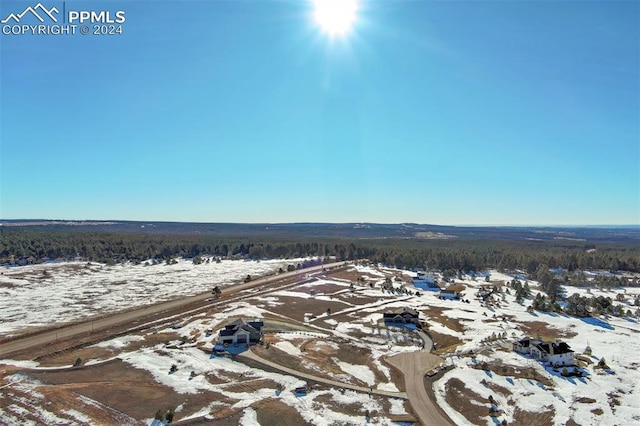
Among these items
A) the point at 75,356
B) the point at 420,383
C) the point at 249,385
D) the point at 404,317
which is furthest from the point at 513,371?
the point at 75,356

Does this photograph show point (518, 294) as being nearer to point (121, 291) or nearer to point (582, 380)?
point (582, 380)

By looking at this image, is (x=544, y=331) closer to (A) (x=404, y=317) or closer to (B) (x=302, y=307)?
(A) (x=404, y=317)

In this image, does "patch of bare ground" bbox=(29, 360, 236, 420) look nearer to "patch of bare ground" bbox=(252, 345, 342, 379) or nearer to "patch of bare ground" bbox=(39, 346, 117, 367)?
"patch of bare ground" bbox=(39, 346, 117, 367)

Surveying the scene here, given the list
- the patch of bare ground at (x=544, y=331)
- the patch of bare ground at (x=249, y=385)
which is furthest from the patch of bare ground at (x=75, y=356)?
the patch of bare ground at (x=544, y=331)

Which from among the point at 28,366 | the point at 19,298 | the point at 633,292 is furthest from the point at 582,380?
the point at 19,298

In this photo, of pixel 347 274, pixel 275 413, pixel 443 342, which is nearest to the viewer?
pixel 275 413
